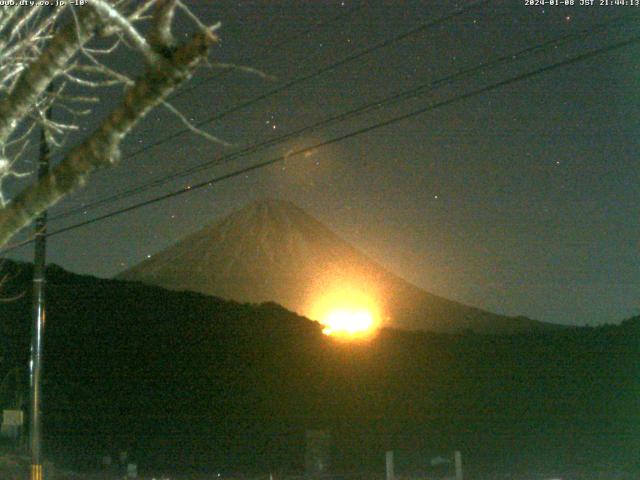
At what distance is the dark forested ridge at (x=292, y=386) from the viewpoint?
40688mm

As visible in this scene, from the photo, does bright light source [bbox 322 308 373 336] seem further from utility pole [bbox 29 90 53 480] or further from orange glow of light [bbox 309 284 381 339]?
utility pole [bbox 29 90 53 480]

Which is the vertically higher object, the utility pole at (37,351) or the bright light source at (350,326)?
the bright light source at (350,326)

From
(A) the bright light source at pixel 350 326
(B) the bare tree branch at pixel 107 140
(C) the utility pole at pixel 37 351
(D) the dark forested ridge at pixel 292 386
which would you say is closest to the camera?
(B) the bare tree branch at pixel 107 140

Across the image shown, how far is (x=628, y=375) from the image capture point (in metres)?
43.3

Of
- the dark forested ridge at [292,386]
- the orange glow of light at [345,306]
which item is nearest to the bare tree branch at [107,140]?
the dark forested ridge at [292,386]

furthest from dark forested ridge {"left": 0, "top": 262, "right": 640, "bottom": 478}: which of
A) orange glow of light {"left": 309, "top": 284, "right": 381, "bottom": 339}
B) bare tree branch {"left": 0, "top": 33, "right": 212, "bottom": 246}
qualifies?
bare tree branch {"left": 0, "top": 33, "right": 212, "bottom": 246}

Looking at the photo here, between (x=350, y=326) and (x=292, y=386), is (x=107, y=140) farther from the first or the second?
(x=350, y=326)

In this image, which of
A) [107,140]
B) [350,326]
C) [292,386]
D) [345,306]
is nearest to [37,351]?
[107,140]

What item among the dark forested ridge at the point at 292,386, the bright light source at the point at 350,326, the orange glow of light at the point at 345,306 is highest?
the orange glow of light at the point at 345,306

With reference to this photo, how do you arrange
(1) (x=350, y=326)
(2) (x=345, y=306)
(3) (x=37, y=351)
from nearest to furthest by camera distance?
(3) (x=37, y=351)
(1) (x=350, y=326)
(2) (x=345, y=306)

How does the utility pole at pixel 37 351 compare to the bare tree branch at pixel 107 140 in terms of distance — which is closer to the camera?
the bare tree branch at pixel 107 140

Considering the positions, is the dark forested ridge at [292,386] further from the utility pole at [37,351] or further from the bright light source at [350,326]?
the utility pole at [37,351]

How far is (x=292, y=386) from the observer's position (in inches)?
1852

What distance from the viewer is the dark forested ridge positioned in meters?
40.7
